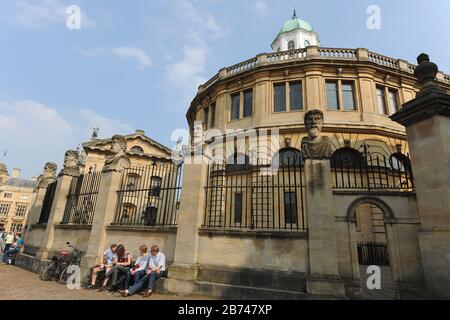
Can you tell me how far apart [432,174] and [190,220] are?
5.95 metres

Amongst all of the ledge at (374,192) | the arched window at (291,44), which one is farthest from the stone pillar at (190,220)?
the arched window at (291,44)

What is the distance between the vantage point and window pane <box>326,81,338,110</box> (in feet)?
57.9

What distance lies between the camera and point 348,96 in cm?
1784

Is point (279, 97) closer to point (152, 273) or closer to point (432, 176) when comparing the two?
point (432, 176)

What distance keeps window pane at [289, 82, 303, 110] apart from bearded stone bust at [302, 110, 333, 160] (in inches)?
450

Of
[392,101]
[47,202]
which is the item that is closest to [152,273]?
[47,202]

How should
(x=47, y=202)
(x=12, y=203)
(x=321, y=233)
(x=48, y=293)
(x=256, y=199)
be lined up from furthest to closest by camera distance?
(x=12, y=203) < (x=47, y=202) < (x=256, y=199) < (x=48, y=293) < (x=321, y=233)

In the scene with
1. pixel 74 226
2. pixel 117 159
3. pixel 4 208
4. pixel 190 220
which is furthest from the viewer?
pixel 4 208

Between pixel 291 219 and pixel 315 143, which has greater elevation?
pixel 315 143

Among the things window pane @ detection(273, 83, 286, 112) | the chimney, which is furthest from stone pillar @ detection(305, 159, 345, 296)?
the chimney

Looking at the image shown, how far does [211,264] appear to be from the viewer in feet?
22.5

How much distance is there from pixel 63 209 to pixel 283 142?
12998 mm

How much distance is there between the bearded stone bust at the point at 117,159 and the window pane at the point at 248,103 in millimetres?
11318

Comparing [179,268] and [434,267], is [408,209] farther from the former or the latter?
[179,268]
